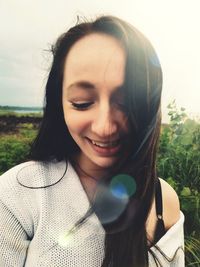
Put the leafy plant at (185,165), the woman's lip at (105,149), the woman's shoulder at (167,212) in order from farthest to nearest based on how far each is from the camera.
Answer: the leafy plant at (185,165) → the woman's shoulder at (167,212) → the woman's lip at (105,149)

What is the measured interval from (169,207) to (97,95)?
2.23 ft

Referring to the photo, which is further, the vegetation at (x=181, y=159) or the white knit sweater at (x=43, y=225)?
the vegetation at (x=181, y=159)

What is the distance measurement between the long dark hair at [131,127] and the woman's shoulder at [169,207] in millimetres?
118

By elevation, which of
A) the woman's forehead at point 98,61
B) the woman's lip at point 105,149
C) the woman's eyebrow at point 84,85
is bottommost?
the woman's lip at point 105,149

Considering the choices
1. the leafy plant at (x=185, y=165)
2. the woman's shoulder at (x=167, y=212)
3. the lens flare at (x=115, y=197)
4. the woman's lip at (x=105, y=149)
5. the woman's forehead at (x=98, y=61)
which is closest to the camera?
the woman's forehead at (x=98, y=61)

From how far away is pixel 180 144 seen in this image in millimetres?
3557

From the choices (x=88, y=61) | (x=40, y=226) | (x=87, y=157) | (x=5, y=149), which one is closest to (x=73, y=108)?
(x=88, y=61)

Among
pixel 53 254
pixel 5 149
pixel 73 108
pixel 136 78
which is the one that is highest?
pixel 136 78

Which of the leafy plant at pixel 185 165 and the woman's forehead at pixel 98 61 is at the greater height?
the woman's forehead at pixel 98 61

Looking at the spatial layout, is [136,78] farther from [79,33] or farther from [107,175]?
[107,175]

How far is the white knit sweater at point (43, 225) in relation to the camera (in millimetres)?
1342

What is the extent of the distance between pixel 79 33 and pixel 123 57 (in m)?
0.23

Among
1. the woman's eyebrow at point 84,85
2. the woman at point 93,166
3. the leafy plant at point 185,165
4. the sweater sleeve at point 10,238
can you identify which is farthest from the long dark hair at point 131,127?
the leafy plant at point 185,165

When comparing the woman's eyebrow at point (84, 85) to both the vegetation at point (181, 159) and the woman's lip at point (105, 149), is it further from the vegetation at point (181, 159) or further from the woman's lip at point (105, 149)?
the vegetation at point (181, 159)
